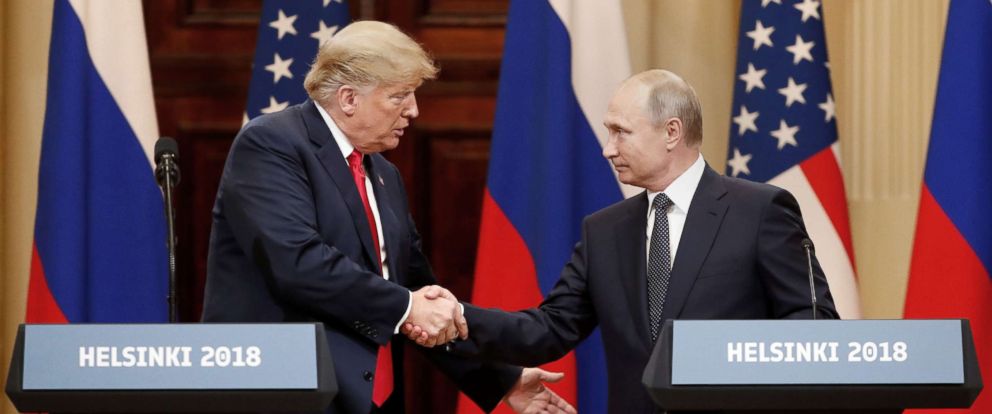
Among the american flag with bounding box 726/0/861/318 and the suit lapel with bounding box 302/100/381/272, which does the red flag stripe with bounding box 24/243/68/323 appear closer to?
the suit lapel with bounding box 302/100/381/272

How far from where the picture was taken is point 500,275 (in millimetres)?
4316

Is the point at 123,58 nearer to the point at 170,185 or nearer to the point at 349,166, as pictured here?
the point at 349,166

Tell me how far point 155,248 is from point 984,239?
2654 mm

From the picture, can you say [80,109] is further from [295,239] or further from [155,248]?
[295,239]

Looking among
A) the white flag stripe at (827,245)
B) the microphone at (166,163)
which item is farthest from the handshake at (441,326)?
the white flag stripe at (827,245)

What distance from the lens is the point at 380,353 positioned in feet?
10.2

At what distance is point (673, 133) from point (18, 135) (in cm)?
257

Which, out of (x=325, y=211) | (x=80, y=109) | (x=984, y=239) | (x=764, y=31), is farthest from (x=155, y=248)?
(x=984, y=239)

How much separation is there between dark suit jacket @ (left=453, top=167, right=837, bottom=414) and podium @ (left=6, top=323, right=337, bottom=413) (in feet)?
3.46

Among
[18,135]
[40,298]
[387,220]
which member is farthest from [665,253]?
[18,135]

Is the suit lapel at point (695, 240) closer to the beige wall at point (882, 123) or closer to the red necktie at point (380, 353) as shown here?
the red necktie at point (380, 353)

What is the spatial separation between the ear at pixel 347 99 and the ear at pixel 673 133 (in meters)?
0.75

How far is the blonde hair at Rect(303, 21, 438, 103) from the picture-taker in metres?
3.15

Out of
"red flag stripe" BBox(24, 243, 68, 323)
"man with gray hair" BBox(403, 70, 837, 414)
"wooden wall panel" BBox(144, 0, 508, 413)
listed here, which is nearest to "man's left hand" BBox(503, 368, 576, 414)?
"man with gray hair" BBox(403, 70, 837, 414)
